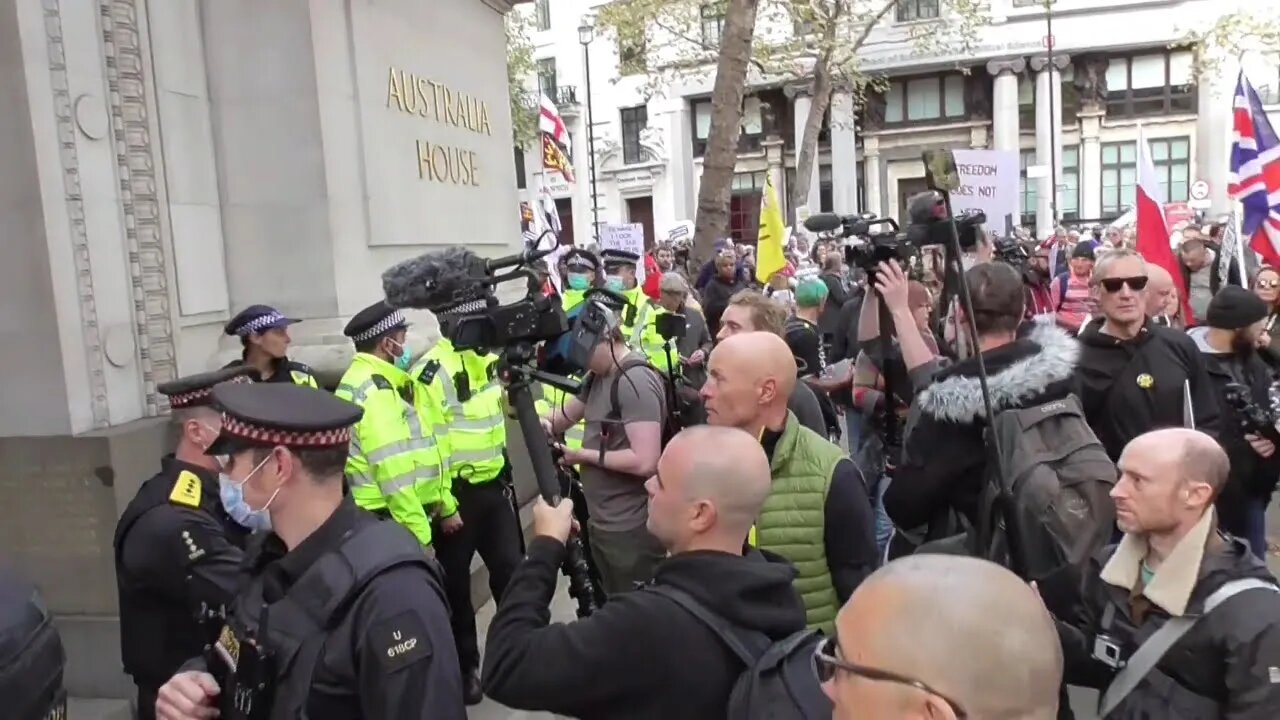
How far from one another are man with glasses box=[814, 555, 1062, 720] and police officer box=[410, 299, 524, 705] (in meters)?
3.49

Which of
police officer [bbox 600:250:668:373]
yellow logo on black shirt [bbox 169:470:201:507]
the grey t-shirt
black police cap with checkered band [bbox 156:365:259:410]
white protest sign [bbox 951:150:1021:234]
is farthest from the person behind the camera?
white protest sign [bbox 951:150:1021:234]

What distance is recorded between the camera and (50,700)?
1.88 m

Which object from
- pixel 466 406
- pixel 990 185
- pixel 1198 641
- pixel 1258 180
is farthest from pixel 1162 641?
pixel 990 185

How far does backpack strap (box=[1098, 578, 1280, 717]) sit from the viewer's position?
2.48 meters

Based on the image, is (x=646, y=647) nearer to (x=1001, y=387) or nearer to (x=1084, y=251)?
(x=1001, y=387)

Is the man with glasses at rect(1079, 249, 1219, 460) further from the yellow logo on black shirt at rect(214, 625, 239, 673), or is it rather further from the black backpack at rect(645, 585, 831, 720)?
the yellow logo on black shirt at rect(214, 625, 239, 673)

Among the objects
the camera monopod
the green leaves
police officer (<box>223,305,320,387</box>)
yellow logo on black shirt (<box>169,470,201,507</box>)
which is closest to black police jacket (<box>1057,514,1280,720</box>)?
the camera monopod

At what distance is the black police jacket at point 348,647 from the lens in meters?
2.06

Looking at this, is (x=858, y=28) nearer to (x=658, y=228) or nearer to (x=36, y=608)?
(x=658, y=228)

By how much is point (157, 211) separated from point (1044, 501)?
4270mm

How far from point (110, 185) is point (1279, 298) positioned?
6489 mm

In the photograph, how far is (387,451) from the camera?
14.3ft

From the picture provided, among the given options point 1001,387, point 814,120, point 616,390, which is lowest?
point 616,390

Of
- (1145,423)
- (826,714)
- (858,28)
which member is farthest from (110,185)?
(858,28)
